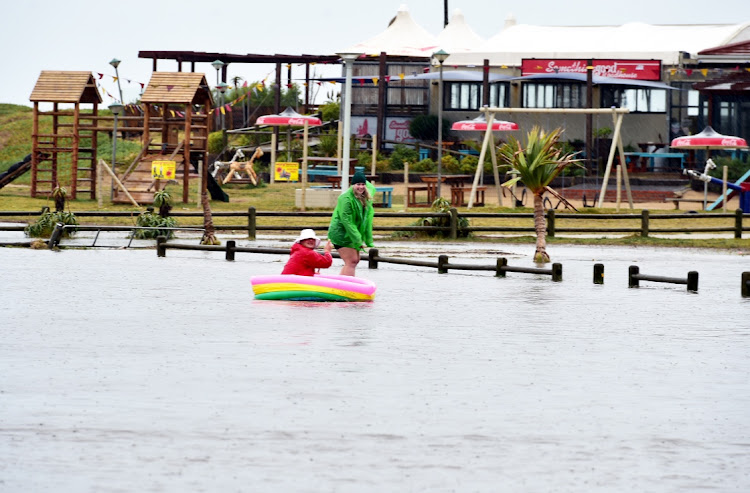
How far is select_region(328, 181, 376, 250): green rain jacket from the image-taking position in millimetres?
18359

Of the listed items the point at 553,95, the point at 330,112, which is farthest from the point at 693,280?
the point at 330,112

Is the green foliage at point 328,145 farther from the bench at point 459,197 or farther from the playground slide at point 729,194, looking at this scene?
the playground slide at point 729,194

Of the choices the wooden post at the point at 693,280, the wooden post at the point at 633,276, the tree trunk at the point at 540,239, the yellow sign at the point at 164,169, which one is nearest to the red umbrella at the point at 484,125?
the yellow sign at the point at 164,169

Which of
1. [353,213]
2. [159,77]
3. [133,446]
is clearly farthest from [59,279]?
[159,77]

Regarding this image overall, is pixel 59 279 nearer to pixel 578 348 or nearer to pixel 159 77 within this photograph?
pixel 578 348

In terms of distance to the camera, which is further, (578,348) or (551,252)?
(551,252)

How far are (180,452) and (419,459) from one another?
1.51m

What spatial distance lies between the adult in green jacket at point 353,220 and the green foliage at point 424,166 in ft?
104

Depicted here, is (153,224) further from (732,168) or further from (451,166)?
(732,168)

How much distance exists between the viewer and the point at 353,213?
1850 cm

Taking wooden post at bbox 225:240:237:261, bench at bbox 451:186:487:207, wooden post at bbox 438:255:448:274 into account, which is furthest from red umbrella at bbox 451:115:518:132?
wooden post at bbox 438:255:448:274

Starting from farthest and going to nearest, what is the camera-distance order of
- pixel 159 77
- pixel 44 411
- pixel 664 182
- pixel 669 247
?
pixel 664 182, pixel 159 77, pixel 669 247, pixel 44 411

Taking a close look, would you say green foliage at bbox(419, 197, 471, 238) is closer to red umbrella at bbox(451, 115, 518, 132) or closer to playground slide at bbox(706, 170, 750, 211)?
red umbrella at bbox(451, 115, 518, 132)

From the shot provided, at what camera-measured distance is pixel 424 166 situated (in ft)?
166
